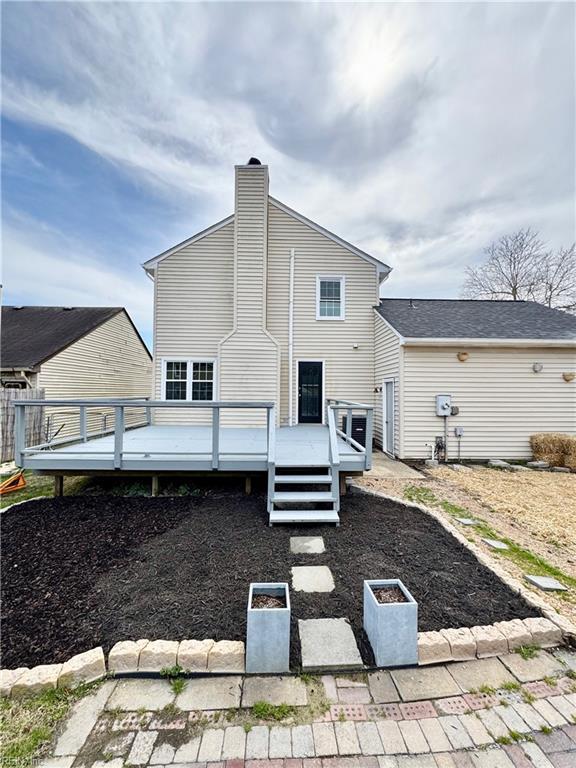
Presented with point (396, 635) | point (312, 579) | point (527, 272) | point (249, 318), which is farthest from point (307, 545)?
point (527, 272)

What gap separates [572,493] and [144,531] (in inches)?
282

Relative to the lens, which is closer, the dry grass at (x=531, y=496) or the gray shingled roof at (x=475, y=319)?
the dry grass at (x=531, y=496)

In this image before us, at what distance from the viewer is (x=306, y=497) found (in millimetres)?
4449

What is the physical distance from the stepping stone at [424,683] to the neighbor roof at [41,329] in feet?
42.7

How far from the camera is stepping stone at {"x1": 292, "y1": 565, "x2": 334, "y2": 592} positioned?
115 inches

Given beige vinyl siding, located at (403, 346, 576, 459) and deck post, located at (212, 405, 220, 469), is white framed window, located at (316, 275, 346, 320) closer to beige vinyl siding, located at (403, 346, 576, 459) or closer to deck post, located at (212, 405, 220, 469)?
beige vinyl siding, located at (403, 346, 576, 459)

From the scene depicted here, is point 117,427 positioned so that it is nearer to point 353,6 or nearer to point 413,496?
point 413,496

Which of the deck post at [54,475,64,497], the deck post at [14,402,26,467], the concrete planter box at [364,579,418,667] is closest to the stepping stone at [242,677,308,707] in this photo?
the concrete planter box at [364,579,418,667]

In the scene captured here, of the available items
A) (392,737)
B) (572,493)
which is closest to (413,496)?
(572,493)

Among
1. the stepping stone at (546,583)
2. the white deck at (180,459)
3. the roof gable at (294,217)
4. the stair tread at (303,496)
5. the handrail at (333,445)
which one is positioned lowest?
the stepping stone at (546,583)

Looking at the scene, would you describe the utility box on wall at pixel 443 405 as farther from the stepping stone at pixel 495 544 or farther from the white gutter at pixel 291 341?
the stepping stone at pixel 495 544

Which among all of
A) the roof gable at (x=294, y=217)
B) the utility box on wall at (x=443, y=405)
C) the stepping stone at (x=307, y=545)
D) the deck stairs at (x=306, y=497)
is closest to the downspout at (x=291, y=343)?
the roof gable at (x=294, y=217)

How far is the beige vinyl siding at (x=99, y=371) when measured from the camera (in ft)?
39.3

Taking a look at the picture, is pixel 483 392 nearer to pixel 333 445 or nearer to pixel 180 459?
pixel 333 445
